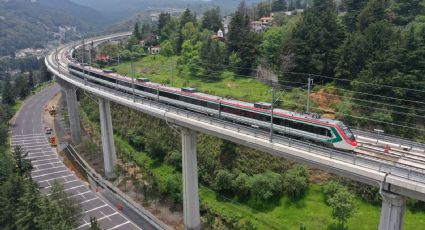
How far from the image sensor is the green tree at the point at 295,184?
3578cm

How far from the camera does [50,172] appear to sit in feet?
176

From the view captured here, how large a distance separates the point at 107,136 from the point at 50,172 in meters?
13.1

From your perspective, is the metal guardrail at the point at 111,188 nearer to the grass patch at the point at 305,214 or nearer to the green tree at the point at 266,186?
the grass patch at the point at 305,214

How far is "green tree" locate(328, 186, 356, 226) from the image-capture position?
1192 inches

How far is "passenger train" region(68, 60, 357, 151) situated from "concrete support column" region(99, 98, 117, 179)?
4.07 metres

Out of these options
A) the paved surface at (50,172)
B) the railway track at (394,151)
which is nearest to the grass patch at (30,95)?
the paved surface at (50,172)

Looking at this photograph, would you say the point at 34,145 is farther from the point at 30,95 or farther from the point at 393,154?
the point at 393,154

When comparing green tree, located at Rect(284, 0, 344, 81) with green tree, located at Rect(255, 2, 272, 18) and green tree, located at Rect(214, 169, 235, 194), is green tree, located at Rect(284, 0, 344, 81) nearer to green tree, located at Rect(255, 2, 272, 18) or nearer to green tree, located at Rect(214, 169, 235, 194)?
green tree, located at Rect(214, 169, 235, 194)

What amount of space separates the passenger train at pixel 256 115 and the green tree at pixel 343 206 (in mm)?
7898

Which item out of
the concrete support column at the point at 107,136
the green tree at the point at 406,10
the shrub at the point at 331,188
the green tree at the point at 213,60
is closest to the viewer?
the shrub at the point at 331,188

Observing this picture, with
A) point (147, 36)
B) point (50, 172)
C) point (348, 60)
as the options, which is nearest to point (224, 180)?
point (348, 60)

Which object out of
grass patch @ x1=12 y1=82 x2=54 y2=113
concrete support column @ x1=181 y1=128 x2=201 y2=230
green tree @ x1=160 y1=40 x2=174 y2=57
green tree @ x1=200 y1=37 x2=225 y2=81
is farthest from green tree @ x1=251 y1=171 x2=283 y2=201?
grass patch @ x1=12 y1=82 x2=54 y2=113

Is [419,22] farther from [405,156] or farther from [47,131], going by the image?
[47,131]

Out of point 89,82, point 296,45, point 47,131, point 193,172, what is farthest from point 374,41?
point 47,131
